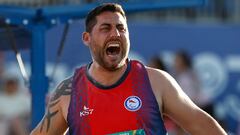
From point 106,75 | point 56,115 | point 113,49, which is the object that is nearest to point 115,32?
point 113,49

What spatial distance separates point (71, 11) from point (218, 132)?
2219mm

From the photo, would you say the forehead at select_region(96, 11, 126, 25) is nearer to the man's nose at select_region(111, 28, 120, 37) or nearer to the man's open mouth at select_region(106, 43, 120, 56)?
the man's nose at select_region(111, 28, 120, 37)

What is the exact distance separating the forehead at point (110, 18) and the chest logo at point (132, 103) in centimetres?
49

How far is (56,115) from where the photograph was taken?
6.68 meters

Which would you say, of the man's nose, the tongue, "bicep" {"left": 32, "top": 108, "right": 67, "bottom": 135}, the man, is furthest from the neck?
"bicep" {"left": 32, "top": 108, "right": 67, "bottom": 135}

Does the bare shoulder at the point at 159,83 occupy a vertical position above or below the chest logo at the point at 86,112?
above

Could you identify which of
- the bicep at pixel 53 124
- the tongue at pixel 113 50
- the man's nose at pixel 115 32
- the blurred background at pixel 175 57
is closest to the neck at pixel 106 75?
the tongue at pixel 113 50

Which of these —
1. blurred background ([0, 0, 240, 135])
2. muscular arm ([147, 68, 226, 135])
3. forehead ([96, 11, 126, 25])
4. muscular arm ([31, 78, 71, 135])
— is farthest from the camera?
blurred background ([0, 0, 240, 135])

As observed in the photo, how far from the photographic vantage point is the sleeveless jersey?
6312 mm

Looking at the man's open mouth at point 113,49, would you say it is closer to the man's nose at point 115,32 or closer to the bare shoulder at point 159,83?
the man's nose at point 115,32

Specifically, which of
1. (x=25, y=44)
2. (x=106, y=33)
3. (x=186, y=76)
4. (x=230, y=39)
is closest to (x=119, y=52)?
(x=106, y=33)

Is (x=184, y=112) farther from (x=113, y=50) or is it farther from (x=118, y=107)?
(x=113, y=50)

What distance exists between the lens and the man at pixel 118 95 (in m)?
6.30

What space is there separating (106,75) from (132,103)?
11.7 inches
